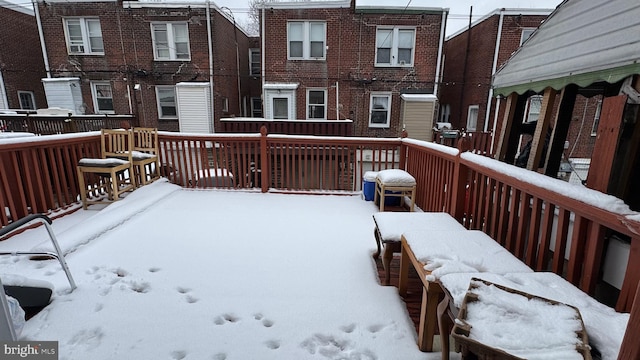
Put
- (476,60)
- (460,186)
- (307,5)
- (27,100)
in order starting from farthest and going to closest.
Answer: (27,100)
(476,60)
(307,5)
(460,186)

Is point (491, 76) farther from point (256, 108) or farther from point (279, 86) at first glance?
point (256, 108)

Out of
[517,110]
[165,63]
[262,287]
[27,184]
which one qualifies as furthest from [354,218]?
[165,63]

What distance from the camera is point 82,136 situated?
13.9 feet

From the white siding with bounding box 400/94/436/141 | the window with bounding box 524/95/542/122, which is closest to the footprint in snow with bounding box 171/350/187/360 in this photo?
the white siding with bounding box 400/94/436/141

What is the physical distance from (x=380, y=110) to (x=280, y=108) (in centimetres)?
396

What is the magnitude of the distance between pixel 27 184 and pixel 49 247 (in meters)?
1.30

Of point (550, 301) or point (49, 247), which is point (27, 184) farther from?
point (550, 301)

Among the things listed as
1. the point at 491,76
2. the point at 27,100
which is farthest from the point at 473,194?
the point at 27,100

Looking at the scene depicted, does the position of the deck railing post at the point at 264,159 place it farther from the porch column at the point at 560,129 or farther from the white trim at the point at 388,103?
the white trim at the point at 388,103

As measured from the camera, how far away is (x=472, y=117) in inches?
479

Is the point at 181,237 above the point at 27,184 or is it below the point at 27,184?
below

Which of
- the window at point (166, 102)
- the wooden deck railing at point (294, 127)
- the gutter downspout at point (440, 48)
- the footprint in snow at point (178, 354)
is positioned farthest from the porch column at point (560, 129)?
the window at point (166, 102)

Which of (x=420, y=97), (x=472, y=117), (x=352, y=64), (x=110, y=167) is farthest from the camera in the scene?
(x=472, y=117)

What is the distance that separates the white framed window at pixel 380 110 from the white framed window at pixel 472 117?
3.66 m
